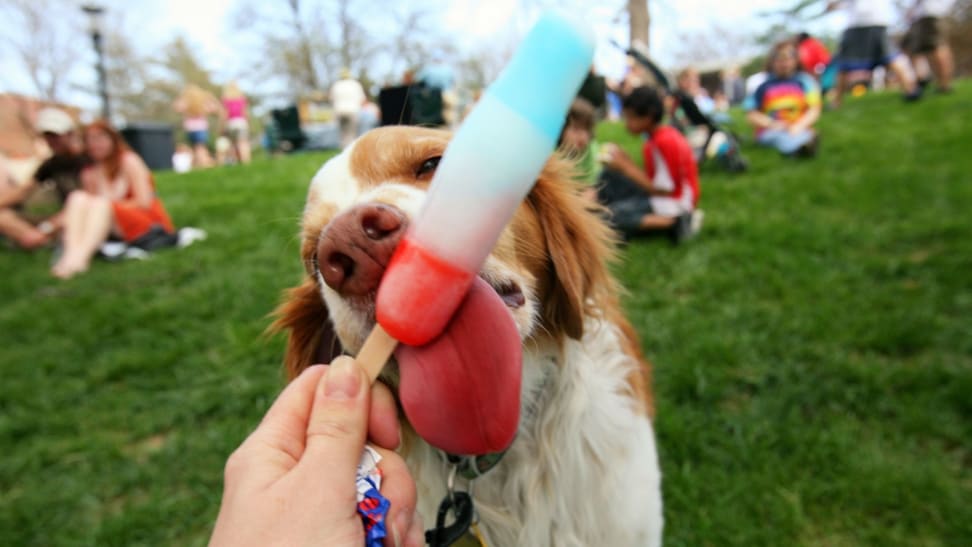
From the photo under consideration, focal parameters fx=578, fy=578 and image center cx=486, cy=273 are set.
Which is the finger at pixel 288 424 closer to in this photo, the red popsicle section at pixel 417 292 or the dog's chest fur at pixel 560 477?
the red popsicle section at pixel 417 292

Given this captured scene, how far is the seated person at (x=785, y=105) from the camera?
769 centimetres

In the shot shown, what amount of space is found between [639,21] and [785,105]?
4.80m

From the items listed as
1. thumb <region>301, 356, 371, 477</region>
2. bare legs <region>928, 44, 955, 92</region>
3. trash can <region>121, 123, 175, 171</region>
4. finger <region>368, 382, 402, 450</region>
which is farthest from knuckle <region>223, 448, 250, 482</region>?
trash can <region>121, 123, 175, 171</region>

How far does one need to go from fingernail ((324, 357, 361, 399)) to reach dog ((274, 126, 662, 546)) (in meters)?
0.49

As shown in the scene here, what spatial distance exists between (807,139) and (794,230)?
308 centimetres

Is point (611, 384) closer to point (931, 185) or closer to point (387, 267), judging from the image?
point (387, 267)

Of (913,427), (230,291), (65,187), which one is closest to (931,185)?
(913,427)

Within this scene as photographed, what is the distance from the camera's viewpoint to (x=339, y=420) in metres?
1.09

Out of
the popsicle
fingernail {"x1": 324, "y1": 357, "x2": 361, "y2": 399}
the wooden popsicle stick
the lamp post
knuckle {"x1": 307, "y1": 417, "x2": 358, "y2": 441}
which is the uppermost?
the popsicle

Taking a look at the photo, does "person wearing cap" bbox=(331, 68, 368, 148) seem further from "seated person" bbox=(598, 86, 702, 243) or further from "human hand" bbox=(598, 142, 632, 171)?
"seated person" bbox=(598, 86, 702, 243)

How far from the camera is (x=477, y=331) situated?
1.16 metres

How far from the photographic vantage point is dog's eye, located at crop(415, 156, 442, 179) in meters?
1.63

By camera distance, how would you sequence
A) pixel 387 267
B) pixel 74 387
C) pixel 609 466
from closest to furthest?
1. pixel 387 267
2. pixel 609 466
3. pixel 74 387

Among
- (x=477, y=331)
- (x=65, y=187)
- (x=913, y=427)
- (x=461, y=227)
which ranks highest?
(x=461, y=227)
